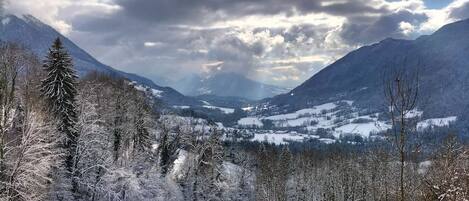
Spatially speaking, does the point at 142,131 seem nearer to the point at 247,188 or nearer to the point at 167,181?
the point at 167,181

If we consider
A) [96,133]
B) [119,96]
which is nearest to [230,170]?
[119,96]

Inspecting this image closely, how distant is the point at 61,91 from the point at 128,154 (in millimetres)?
19809

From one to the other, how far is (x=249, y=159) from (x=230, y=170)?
14.3 m

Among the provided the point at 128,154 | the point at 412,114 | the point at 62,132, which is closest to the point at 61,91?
the point at 62,132

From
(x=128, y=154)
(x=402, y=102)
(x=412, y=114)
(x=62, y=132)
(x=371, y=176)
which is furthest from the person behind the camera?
(x=371, y=176)

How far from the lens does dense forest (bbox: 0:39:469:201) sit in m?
15.3

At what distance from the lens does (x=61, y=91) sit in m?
54.3

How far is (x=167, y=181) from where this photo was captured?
259 feet

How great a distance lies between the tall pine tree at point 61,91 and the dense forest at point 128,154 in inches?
4.5

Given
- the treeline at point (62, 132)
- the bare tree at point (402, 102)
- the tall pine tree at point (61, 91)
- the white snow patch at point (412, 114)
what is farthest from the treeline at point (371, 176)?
the tall pine tree at point (61, 91)

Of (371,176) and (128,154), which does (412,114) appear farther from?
(371,176)

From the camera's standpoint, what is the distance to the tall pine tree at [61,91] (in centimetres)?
5404

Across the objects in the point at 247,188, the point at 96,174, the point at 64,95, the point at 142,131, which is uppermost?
the point at 64,95

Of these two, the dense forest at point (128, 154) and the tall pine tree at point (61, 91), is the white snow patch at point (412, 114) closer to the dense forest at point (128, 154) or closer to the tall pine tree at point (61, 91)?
the dense forest at point (128, 154)
